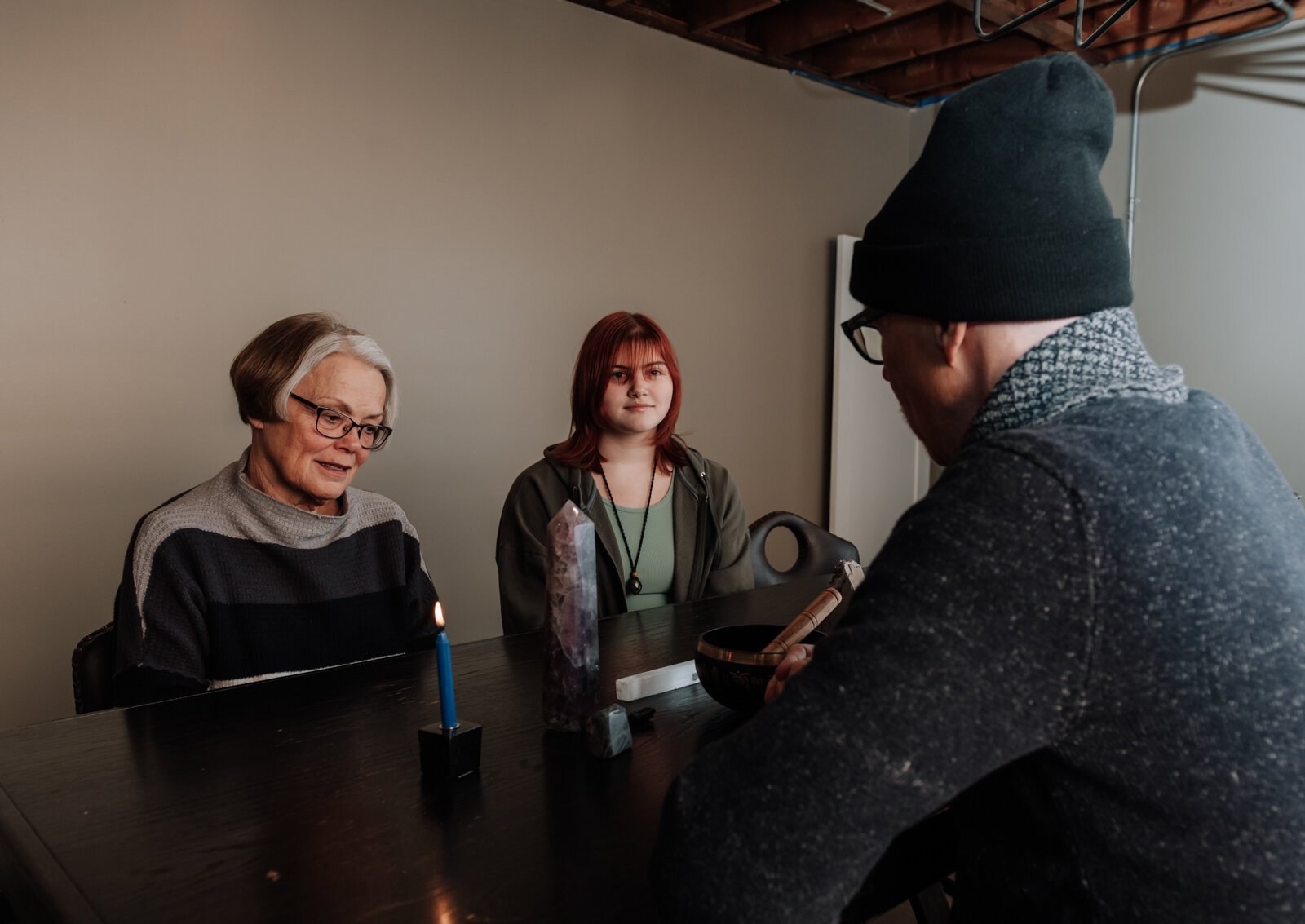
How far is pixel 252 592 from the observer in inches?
68.2

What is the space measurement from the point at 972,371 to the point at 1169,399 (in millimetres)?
164

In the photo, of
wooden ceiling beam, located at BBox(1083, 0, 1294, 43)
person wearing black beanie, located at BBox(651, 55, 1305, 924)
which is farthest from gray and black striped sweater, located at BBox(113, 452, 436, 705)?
wooden ceiling beam, located at BBox(1083, 0, 1294, 43)

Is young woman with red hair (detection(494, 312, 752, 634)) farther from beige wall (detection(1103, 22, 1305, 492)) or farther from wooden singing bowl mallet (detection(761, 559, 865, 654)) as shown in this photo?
beige wall (detection(1103, 22, 1305, 492))

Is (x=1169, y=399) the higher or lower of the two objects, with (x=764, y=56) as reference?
lower

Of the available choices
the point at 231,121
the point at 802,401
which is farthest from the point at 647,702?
the point at 802,401

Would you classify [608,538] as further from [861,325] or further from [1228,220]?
[1228,220]

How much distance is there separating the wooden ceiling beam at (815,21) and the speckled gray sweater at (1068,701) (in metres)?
3.37

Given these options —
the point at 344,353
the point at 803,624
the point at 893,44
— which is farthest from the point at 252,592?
the point at 893,44

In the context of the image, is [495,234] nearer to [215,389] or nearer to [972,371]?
[215,389]

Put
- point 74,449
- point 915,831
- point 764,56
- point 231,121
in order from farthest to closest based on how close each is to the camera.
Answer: point 764,56
point 231,121
point 74,449
point 915,831

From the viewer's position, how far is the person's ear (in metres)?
0.86

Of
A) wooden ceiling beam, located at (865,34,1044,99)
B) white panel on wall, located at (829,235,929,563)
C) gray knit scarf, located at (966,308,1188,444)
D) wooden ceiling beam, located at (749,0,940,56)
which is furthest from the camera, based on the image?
white panel on wall, located at (829,235,929,563)

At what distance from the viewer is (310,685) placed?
1.38 meters

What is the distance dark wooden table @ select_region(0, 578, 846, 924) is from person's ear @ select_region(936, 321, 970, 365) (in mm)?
544
